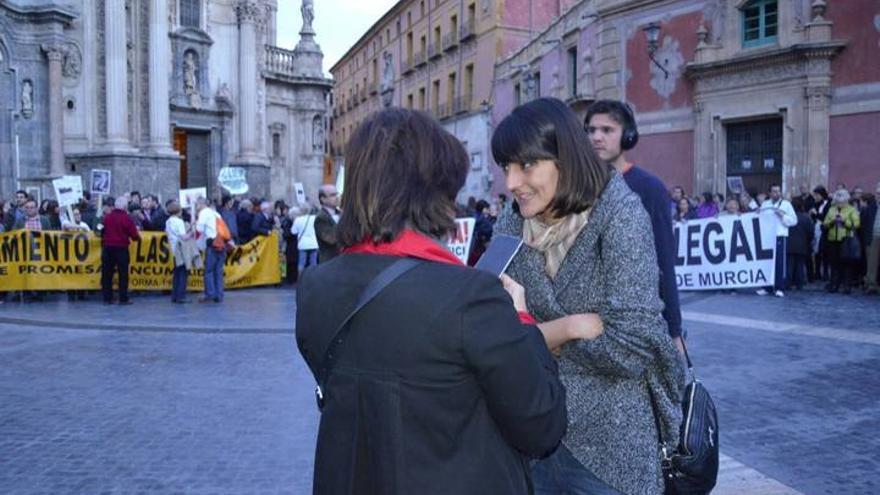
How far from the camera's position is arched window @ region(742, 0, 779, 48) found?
66.7 ft

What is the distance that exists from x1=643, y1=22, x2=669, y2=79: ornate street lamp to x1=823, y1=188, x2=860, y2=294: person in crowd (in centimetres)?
862

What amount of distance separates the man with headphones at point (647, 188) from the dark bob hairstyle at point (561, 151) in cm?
94

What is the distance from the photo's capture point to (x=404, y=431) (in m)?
1.74

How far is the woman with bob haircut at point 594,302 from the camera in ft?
7.18

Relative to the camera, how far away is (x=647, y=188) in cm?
330

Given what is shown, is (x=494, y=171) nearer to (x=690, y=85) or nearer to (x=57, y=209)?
(x=690, y=85)

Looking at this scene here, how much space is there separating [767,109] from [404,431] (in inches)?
809

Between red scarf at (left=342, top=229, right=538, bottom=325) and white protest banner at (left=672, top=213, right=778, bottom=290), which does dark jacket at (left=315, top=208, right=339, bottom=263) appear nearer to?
red scarf at (left=342, top=229, right=538, bottom=325)

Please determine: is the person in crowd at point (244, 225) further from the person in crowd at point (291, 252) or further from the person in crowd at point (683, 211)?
the person in crowd at point (683, 211)

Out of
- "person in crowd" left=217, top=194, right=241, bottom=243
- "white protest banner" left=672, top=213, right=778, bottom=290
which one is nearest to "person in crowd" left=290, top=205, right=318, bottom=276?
"person in crowd" left=217, top=194, right=241, bottom=243

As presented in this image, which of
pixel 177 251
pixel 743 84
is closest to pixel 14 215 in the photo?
pixel 177 251

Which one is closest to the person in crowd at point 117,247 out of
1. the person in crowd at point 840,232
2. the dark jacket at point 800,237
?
the dark jacket at point 800,237

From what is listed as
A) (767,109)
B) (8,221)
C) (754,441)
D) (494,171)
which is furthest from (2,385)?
(494,171)

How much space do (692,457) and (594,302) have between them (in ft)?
1.75
